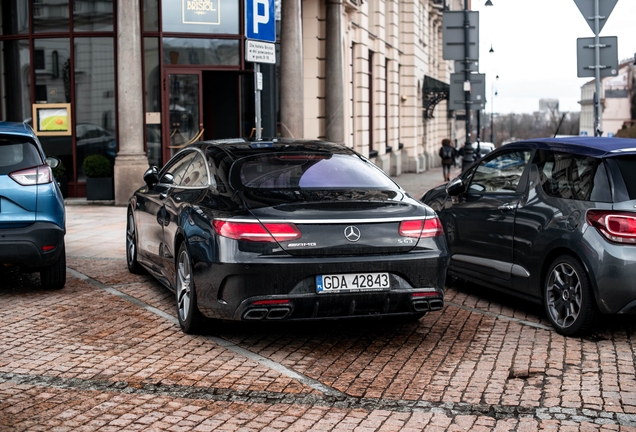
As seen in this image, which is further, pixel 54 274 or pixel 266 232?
pixel 54 274

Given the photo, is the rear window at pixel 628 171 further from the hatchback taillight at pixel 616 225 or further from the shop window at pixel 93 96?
the shop window at pixel 93 96

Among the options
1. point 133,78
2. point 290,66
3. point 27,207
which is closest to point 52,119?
point 133,78

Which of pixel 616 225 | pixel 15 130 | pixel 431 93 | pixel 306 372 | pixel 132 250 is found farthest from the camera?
pixel 431 93

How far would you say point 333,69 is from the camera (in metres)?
24.3

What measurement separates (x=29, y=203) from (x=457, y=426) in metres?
5.04

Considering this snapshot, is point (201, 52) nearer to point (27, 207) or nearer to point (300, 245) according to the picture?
point (27, 207)

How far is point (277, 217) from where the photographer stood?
625 centimetres

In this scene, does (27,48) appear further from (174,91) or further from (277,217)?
(277,217)

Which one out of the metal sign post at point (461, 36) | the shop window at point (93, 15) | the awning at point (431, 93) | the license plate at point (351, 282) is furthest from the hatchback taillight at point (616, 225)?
the awning at point (431, 93)

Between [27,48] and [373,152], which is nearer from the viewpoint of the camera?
[27,48]

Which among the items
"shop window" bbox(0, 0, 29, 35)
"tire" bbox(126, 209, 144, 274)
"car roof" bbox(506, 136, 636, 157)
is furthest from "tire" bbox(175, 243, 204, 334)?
"shop window" bbox(0, 0, 29, 35)

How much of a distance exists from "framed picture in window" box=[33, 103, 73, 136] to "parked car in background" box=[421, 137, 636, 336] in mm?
12701

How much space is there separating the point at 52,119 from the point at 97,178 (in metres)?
1.81

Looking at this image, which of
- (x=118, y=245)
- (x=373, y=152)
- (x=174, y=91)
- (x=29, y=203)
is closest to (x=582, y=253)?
(x=29, y=203)
